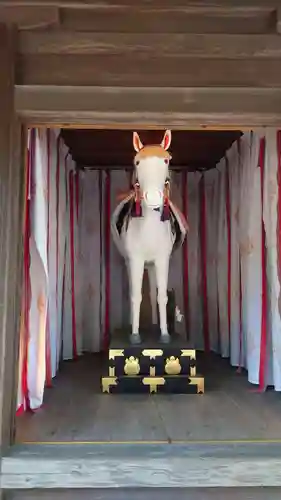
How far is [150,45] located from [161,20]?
13 cm

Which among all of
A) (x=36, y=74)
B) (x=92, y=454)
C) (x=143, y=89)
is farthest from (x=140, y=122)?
(x=92, y=454)

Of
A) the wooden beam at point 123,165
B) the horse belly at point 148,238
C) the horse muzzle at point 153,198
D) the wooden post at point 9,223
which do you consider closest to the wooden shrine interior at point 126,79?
the wooden post at point 9,223

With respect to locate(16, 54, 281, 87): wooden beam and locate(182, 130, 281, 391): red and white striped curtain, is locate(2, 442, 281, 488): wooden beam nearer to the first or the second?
locate(182, 130, 281, 391): red and white striped curtain

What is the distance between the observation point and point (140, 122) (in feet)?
7.30

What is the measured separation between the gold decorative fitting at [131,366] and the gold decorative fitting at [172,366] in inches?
7.3

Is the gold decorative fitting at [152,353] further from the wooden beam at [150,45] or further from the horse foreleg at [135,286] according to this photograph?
the wooden beam at [150,45]

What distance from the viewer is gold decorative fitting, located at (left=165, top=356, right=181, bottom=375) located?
301 cm

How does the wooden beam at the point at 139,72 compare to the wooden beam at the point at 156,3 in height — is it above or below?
below

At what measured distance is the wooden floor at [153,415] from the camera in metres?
2.21

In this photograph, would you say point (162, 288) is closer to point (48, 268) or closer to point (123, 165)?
point (48, 268)

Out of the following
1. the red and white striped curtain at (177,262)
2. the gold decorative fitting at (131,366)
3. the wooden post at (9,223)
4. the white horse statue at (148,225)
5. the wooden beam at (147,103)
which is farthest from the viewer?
the gold decorative fitting at (131,366)

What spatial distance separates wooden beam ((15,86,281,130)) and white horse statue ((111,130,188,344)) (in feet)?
2.14

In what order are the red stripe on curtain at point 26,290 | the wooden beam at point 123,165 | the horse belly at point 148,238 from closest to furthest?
1. the red stripe on curtain at point 26,290
2. the horse belly at point 148,238
3. the wooden beam at point 123,165

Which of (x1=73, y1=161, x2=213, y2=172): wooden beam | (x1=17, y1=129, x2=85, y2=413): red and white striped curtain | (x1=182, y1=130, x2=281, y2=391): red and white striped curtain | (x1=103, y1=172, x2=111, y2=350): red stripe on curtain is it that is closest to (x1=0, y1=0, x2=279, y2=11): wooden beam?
(x1=17, y1=129, x2=85, y2=413): red and white striped curtain
